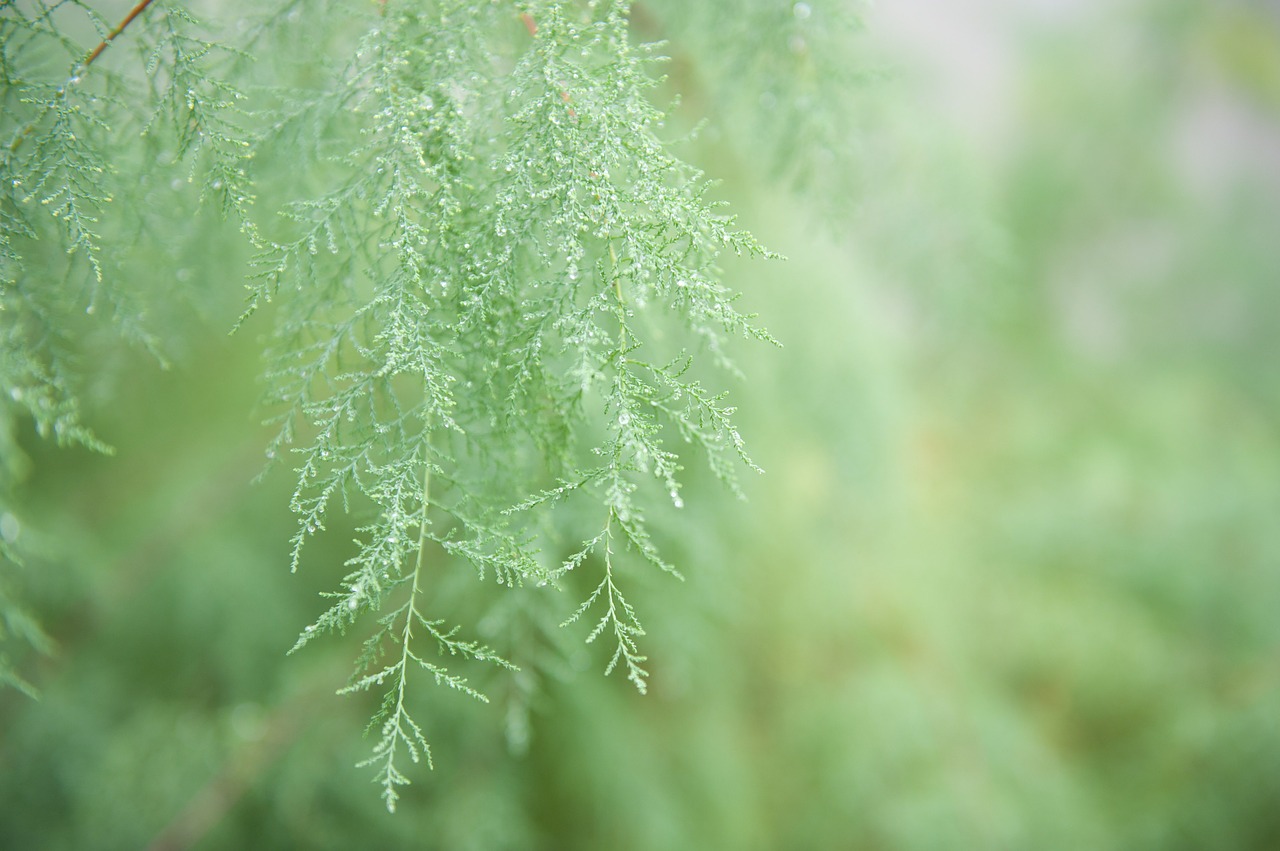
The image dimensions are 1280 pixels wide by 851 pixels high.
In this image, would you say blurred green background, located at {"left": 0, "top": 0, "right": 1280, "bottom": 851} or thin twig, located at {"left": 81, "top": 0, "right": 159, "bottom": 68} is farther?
blurred green background, located at {"left": 0, "top": 0, "right": 1280, "bottom": 851}

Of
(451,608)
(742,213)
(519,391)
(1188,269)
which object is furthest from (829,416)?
(1188,269)

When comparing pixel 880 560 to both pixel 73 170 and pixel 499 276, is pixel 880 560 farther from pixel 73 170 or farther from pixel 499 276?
pixel 73 170

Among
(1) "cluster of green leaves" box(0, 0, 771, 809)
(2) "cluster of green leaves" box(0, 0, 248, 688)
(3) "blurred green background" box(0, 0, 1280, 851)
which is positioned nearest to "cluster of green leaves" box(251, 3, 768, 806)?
(1) "cluster of green leaves" box(0, 0, 771, 809)

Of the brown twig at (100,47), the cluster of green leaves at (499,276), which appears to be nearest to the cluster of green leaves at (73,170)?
the brown twig at (100,47)

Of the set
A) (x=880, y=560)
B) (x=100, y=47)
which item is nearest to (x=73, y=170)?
(x=100, y=47)

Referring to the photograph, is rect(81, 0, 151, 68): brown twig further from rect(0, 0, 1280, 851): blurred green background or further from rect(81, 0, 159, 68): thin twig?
rect(0, 0, 1280, 851): blurred green background

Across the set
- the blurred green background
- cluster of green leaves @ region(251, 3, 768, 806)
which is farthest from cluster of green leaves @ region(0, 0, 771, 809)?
the blurred green background

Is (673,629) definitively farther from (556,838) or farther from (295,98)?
(295,98)

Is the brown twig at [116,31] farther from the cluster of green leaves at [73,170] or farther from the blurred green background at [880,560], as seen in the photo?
the blurred green background at [880,560]
